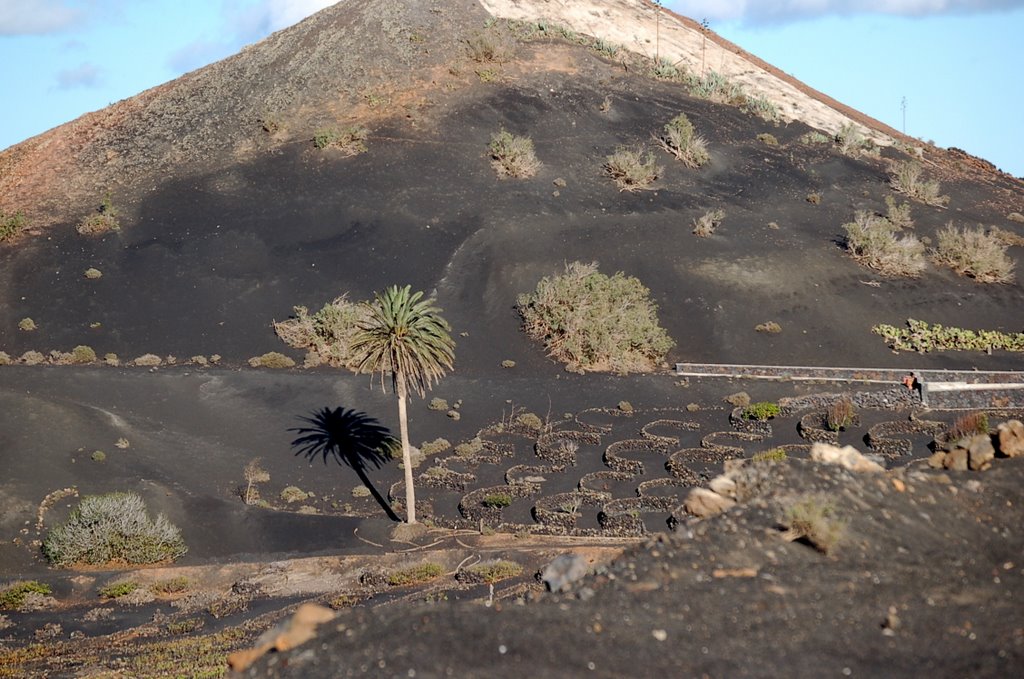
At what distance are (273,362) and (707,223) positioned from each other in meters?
27.6

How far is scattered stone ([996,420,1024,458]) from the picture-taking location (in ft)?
79.4

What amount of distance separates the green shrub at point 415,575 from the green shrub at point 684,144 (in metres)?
44.3

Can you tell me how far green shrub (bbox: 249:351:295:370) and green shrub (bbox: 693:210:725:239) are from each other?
85.2 feet

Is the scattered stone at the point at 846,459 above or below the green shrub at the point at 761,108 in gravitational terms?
below

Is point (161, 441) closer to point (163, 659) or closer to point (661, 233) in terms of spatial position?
point (163, 659)

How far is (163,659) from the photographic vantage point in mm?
27328

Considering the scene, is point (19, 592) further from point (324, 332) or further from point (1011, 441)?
point (1011, 441)

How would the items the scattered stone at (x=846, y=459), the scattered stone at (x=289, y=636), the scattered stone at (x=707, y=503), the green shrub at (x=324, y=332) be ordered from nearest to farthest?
1. the scattered stone at (x=289, y=636)
2. the scattered stone at (x=707, y=503)
3. the scattered stone at (x=846, y=459)
4. the green shrub at (x=324, y=332)

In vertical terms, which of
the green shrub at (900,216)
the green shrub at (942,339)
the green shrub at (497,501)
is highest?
the green shrub at (900,216)

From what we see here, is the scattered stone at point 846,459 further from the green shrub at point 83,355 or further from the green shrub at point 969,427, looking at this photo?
the green shrub at point 83,355

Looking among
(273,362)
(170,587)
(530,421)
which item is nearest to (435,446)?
(530,421)

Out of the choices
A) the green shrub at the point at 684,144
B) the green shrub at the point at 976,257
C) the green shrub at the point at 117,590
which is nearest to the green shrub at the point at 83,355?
the green shrub at the point at 117,590

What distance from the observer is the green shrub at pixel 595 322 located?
53406 millimetres

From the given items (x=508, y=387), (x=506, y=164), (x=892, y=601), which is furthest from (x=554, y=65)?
(x=892, y=601)
